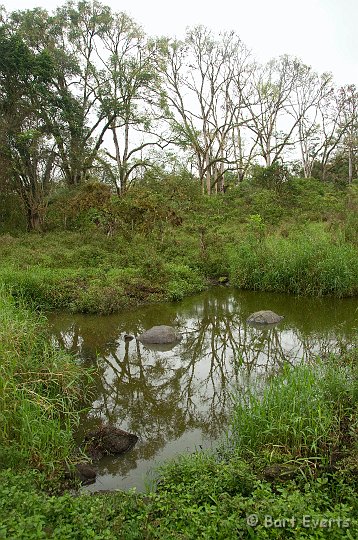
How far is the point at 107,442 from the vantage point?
177 inches

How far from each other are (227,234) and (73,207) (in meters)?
5.89

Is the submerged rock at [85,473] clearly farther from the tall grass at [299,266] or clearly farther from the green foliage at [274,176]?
the green foliage at [274,176]

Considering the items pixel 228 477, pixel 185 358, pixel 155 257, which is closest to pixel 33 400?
pixel 228 477

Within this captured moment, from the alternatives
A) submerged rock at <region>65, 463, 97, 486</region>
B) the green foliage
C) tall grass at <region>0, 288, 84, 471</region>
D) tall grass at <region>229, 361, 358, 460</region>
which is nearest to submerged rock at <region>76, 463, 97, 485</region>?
submerged rock at <region>65, 463, 97, 486</region>

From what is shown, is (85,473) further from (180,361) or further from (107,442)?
(180,361)

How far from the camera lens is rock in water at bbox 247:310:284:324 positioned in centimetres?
898

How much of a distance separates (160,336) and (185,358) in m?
0.95

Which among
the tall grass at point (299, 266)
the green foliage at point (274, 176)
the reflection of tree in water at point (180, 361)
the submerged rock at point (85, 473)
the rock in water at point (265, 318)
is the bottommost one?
the submerged rock at point (85, 473)

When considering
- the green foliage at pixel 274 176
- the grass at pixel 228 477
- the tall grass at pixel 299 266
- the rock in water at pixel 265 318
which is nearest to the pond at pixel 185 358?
the rock in water at pixel 265 318

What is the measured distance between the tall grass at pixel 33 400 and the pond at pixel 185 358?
43 centimetres

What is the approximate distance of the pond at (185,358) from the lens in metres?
4.73

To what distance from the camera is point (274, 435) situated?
397 centimetres

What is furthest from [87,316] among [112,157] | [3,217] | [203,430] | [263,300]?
[112,157]

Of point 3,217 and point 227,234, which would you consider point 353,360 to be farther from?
point 3,217
